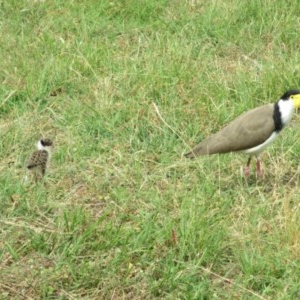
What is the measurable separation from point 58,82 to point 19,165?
1446mm

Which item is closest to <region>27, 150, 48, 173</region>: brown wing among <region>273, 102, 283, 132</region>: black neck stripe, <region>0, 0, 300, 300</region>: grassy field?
<region>0, 0, 300, 300</region>: grassy field

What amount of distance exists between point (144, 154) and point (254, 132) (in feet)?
3.34

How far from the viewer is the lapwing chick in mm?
6414

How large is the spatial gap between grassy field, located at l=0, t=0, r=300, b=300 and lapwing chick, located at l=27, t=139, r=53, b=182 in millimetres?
120

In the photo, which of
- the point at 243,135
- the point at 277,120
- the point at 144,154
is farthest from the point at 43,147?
the point at 277,120

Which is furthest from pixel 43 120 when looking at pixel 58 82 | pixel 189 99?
pixel 189 99

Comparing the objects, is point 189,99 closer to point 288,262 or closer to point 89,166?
point 89,166

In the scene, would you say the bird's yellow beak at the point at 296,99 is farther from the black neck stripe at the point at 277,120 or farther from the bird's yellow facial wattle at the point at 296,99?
the black neck stripe at the point at 277,120

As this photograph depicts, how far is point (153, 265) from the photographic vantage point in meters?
5.38

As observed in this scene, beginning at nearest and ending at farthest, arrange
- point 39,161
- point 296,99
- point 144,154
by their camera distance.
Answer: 1. point 39,161
2. point 296,99
3. point 144,154

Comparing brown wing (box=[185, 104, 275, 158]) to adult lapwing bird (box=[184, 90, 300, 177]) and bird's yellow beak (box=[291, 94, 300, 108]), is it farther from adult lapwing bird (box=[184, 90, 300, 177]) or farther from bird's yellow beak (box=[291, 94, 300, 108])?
bird's yellow beak (box=[291, 94, 300, 108])

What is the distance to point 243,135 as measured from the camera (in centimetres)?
653

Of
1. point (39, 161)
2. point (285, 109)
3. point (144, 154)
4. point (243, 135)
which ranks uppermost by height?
point (285, 109)

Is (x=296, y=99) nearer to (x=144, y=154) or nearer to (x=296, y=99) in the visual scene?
(x=296, y=99)
